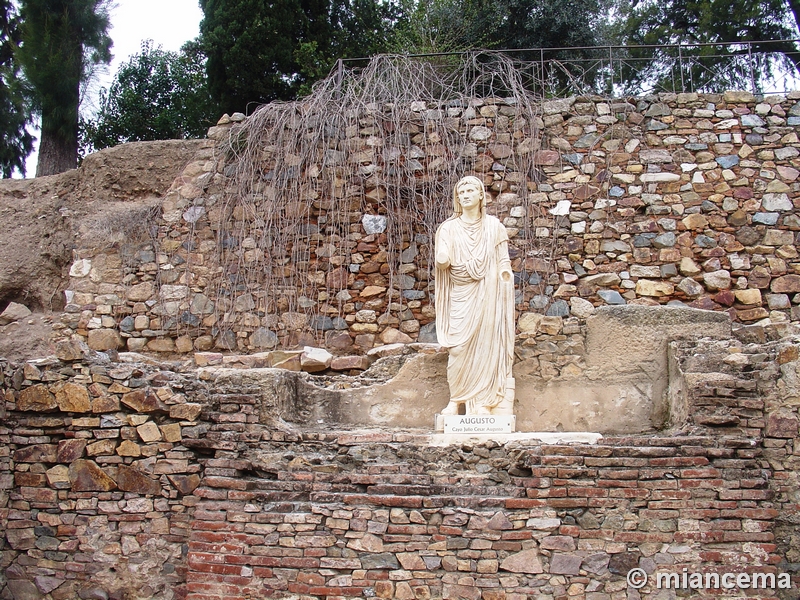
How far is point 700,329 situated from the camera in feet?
25.0

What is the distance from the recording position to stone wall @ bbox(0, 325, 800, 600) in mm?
5777

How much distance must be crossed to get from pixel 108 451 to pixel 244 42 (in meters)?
7.83

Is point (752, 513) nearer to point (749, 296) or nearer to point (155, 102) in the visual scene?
point (749, 296)

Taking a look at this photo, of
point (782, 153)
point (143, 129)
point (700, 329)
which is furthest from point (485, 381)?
point (143, 129)

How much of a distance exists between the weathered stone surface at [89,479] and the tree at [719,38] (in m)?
9.85

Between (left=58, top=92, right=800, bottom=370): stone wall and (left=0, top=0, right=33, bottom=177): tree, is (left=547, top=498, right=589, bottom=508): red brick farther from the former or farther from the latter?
(left=0, top=0, right=33, bottom=177): tree

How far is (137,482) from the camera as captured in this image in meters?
6.61

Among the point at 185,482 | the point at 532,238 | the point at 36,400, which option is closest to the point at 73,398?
the point at 36,400

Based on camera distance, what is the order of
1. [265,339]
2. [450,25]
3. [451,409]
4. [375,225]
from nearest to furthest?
[451,409] → [265,339] → [375,225] → [450,25]

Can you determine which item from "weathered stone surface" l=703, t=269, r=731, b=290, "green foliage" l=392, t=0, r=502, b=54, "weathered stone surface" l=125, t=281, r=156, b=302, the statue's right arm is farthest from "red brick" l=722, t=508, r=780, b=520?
"green foliage" l=392, t=0, r=502, b=54

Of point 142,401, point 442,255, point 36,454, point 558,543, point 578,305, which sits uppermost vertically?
point 442,255

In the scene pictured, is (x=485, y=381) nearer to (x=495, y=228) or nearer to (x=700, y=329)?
(x=495, y=228)

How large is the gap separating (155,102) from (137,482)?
946 cm

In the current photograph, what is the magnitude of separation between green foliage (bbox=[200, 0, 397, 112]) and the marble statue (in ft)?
19.3
